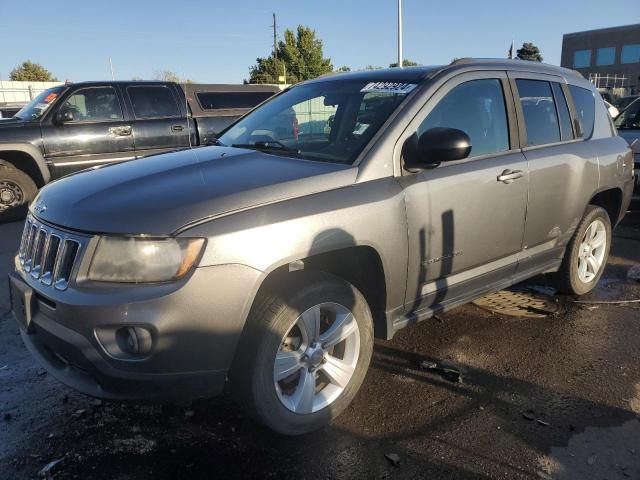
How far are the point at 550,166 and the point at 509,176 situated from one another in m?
0.56

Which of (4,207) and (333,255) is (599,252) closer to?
(333,255)

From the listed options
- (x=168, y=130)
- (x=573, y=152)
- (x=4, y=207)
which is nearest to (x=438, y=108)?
(x=573, y=152)

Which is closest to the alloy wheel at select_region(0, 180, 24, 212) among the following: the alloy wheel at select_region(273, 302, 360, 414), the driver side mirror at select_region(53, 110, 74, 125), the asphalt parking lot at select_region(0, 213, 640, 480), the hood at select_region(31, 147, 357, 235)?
the driver side mirror at select_region(53, 110, 74, 125)

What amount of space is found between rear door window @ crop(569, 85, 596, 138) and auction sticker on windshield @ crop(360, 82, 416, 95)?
1890 millimetres

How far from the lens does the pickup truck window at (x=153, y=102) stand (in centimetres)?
823

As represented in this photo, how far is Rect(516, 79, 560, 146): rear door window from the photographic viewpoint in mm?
3818

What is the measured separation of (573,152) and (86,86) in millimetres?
6899

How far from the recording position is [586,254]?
15.3 feet

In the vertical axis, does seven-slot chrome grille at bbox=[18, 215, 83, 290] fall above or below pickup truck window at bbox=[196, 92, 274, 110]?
below

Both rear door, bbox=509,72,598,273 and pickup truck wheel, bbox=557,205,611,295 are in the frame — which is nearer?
rear door, bbox=509,72,598,273

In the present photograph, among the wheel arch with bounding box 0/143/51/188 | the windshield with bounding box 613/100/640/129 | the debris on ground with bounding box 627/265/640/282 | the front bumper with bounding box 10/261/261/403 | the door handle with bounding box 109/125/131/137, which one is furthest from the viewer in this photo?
the windshield with bounding box 613/100/640/129

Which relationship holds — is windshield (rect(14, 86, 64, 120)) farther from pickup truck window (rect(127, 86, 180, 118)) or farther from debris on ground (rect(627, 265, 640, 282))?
debris on ground (rect(627, 265, 640, 282))

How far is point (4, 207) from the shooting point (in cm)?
772

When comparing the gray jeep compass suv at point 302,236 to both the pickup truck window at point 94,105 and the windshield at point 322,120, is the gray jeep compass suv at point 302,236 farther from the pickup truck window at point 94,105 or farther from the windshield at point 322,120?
the pickup truck window at point 94,105
